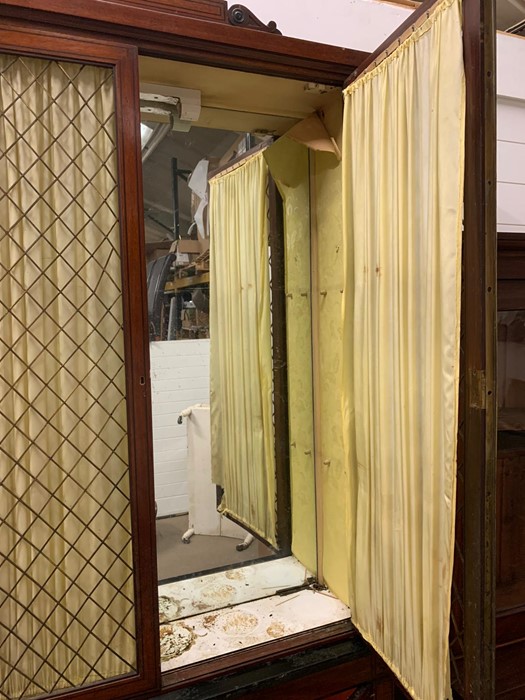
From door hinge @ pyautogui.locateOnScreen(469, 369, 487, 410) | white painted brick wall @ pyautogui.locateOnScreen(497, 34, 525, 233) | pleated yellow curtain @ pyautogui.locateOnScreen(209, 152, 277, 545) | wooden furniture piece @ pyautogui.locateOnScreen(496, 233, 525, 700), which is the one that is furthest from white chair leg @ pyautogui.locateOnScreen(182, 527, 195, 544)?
white painted brick wall @ pyautogui.locateOnScreen(497, 34, 525, 233)

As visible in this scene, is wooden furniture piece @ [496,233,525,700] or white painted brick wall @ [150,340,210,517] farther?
white painted brick wall @ [150,340,210,517]

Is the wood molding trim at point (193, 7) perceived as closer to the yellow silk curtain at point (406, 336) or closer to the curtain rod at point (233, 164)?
the yellow silk curtain at point (406, 336)

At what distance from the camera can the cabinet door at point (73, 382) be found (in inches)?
44.5

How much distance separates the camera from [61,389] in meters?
1.18

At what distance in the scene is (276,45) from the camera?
1.28 m

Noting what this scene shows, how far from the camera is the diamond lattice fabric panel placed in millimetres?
1131

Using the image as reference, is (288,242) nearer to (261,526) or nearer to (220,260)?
(220,260)

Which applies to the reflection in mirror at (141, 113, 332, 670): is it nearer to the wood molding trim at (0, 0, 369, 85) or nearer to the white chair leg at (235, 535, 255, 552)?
the white chair leg at (235, 535, 255, 552)

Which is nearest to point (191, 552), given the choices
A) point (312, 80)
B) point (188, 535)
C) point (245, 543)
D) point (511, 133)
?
point (188, 535)

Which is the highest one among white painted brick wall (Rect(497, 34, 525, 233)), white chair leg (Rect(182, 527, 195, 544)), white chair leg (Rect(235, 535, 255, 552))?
white painted brick wall (Rect(497, 34, 525, 233))

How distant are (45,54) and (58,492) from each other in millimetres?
1016

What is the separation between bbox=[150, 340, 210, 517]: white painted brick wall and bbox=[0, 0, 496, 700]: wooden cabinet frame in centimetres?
85

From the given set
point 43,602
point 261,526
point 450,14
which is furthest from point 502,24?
point 43,602

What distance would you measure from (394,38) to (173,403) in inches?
62.6
